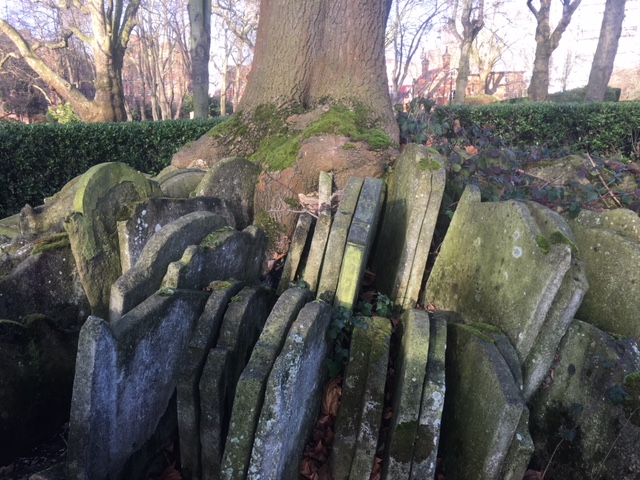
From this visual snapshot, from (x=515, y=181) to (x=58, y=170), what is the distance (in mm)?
8397

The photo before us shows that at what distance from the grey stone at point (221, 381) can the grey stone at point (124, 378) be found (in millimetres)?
272

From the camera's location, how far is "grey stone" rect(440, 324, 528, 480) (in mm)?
2355

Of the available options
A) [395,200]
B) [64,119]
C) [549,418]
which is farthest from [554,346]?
[64,119]

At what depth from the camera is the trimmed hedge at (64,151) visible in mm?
8719

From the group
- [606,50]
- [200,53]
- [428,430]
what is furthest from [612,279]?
[606,50]

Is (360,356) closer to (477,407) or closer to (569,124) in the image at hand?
(477,407)

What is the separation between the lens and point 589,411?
2.67 m

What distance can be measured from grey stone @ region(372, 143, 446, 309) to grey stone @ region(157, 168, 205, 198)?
2.05m

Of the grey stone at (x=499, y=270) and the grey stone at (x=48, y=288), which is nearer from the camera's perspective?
the grey stone at (x=499, y=270)

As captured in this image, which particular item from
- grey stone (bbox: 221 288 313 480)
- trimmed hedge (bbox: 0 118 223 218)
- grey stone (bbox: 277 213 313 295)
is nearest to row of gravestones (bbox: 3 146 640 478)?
grey stone (bbox: 221 288 313 480)

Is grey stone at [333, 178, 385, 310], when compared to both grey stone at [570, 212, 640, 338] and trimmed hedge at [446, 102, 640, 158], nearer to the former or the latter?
grey stone at [570, 212, 640, 338]

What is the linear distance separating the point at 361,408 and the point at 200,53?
13.2 meters

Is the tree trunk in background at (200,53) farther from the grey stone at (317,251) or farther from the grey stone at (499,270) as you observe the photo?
the grey stone at (499,270)

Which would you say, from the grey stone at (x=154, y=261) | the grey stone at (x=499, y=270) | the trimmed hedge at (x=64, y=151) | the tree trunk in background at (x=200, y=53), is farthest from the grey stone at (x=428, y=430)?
the tree trunk in background at (x=200, y=53)
